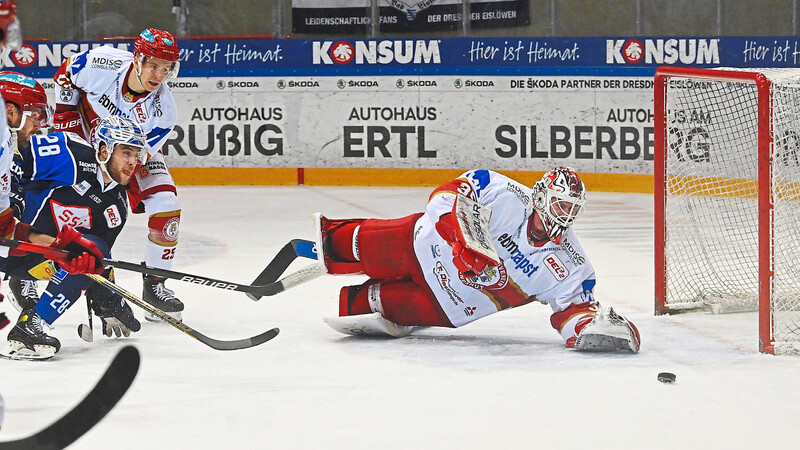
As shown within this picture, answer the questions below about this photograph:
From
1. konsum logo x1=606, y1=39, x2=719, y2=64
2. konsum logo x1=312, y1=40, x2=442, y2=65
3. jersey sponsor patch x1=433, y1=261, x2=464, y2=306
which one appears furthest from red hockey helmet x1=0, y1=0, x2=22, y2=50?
konsum logo x1=312, y1=40, x2=442, y2=65

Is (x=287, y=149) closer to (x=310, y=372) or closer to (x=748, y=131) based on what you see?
(x=748, y=131)

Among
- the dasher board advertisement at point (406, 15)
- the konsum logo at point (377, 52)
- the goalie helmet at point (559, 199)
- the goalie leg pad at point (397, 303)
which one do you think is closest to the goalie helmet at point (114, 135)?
the goalie leg pad at point (397, 303)

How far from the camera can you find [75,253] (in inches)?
142

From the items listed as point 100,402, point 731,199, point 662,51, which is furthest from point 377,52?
point 100,402

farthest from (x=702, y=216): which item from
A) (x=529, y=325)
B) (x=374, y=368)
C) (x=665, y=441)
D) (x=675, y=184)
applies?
(x=665, y=441)

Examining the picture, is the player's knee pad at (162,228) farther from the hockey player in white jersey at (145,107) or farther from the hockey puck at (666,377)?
the hockey puck at (666,377)

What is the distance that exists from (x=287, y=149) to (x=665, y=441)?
20.7ft

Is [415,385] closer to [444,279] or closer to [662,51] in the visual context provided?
[444,279]

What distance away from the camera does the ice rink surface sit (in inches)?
124

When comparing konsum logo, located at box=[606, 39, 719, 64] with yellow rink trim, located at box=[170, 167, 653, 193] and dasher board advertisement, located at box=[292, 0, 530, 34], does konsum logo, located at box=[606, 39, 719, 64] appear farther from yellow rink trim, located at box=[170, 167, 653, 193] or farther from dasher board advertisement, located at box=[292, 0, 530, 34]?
dasher board advertisement, located at box=[292, 0, 530, 34]

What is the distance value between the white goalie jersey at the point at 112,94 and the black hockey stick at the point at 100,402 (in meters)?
2.02

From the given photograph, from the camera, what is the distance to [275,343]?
4289mm

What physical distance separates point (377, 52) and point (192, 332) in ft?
17.0

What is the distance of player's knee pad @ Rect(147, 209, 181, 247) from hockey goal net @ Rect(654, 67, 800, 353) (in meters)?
1.87
